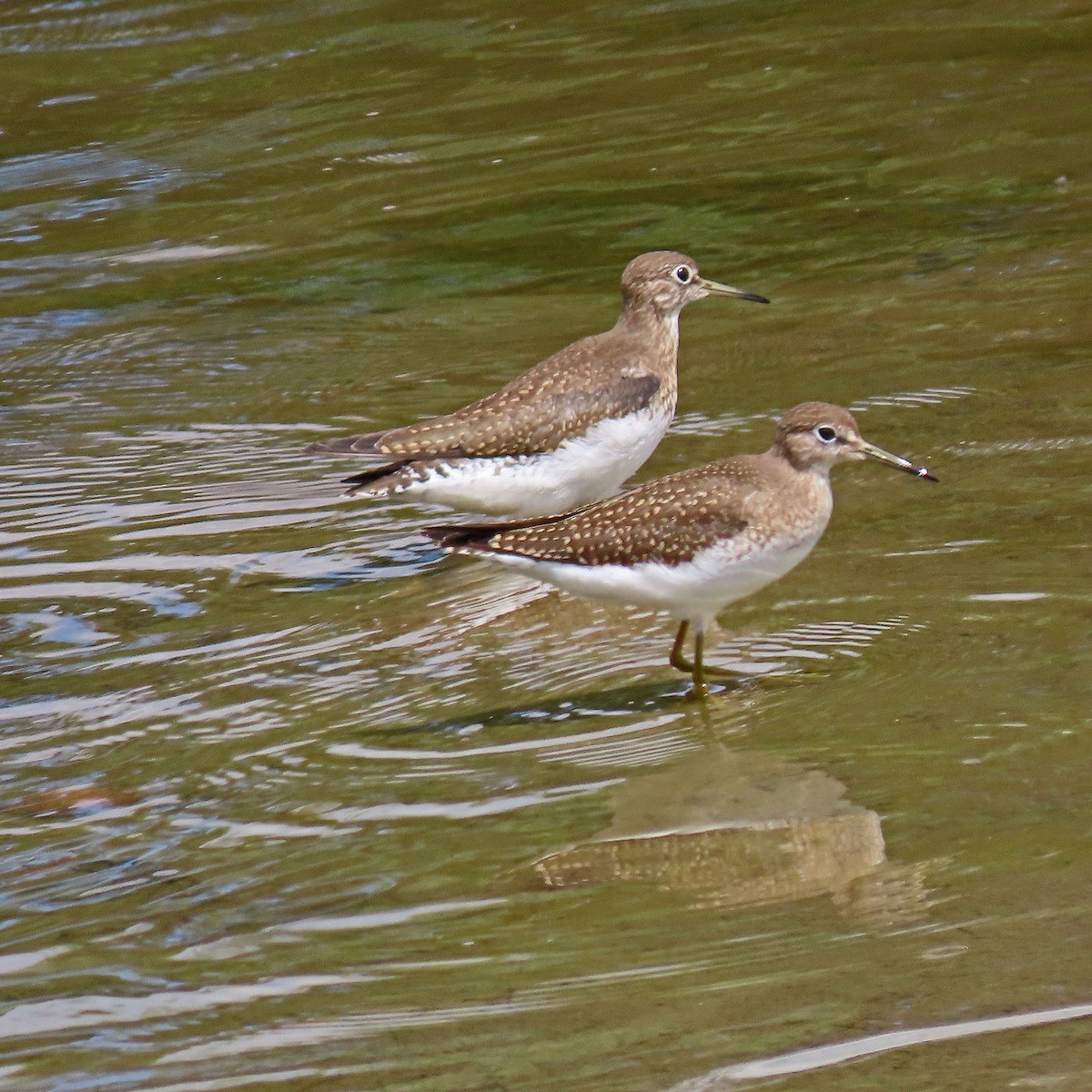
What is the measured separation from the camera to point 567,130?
13016 millimetres

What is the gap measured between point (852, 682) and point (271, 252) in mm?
6309

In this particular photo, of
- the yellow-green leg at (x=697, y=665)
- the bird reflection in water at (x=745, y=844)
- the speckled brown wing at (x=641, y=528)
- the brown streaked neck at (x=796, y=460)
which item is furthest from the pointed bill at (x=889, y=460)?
the bird reflection in water at (x=745, y=844)

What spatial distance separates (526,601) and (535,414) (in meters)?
0.87

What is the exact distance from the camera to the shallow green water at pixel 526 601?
4.67 m

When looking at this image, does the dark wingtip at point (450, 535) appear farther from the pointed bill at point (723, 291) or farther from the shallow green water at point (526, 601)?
the pointed bill at point (723, 291)

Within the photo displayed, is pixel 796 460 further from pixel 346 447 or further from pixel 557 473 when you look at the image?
pixel 346 447

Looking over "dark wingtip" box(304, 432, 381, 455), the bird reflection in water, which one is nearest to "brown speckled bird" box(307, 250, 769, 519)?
"dark wingtip" box(304, 432, 381, 455)

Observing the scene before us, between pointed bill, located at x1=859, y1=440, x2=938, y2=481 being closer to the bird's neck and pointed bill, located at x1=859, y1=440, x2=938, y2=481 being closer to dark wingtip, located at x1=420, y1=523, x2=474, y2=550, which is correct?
dark wingtip, located at x1=420, y1=523, x2=474, y2=550

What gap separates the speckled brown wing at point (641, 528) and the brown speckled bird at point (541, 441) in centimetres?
108

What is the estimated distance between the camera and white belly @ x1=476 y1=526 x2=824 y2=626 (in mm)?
6422

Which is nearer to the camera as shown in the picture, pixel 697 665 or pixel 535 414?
pixel 697 665

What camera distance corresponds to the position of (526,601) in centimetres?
765

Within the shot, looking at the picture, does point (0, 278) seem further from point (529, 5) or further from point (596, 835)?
point (596, 835)

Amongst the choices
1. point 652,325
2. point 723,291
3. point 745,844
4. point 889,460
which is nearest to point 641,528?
point 889,460
